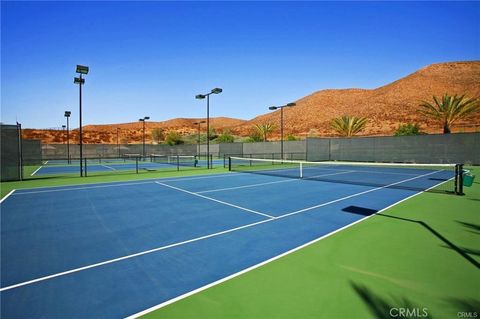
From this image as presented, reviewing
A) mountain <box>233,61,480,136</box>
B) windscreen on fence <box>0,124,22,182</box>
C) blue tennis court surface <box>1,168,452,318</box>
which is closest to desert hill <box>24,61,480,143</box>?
mountain <box>233,61,480,136</box>

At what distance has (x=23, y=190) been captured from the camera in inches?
555

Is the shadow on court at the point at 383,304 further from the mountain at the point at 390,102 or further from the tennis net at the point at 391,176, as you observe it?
the mountain at the point at 390,102

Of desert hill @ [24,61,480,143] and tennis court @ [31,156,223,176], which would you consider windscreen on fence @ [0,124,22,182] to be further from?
desert hill @ [24,61,480,143]

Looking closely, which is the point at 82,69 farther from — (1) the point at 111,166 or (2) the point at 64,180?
(1) the point at 111,166

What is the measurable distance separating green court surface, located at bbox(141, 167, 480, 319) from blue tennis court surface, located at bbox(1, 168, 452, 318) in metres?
0.49

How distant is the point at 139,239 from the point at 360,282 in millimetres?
4948

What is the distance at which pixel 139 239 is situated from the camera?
6.61 meters

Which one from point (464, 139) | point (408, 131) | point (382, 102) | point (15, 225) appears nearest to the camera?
point (15, 225)

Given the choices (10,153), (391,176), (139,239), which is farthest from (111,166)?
(391,176)

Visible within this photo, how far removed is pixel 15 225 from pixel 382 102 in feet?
344

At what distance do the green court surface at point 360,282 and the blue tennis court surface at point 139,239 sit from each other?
1.59ft

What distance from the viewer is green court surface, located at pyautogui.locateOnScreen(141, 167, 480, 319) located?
3.72 meters

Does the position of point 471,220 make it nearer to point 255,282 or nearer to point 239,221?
point 239,221

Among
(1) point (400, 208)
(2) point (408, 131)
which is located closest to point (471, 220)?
(1) point (400, 208)
